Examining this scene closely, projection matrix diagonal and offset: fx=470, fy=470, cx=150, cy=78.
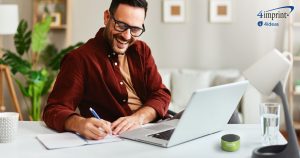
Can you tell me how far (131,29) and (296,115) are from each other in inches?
130

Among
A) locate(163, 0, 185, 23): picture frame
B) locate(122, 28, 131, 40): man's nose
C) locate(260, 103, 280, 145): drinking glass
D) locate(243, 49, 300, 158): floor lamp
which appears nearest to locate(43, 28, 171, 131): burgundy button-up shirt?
locate(122, 28, 131, 40): man's nose

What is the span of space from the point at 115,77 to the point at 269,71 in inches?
34.4

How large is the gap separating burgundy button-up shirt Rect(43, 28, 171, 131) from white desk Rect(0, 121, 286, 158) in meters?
0.35

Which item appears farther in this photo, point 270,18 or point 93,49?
point 270,18

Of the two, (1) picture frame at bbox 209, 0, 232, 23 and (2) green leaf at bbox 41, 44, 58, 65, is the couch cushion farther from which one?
(2) green leaf at bbox 41, 44, 58, 65

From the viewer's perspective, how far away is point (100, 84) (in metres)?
2.06

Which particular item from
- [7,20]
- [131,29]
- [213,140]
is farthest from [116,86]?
[7,20]

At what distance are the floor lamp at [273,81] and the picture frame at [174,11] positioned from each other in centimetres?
354

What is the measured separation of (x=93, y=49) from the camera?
6.86ft

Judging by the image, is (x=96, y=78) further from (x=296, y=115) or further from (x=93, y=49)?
(x=296, y=115)

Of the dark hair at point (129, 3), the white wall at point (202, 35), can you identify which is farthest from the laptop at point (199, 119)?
the white wall at point (202, 35)

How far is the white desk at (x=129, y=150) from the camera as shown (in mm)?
1422

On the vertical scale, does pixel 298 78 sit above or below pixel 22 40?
below

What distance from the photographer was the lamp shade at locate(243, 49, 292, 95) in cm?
136
